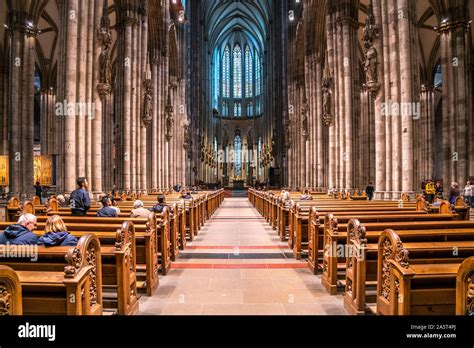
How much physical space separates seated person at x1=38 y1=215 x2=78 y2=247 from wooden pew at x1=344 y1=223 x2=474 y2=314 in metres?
3.71

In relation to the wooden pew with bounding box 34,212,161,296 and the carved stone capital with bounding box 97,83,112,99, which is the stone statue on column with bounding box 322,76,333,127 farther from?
the wooden pew with bounding box 34,212,161,296

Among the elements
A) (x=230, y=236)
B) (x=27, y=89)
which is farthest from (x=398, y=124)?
(x=27, y=89)

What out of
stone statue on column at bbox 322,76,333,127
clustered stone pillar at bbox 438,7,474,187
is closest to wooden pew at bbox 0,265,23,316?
stone statue on column at bbox 322,76,333,127

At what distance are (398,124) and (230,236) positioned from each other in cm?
712

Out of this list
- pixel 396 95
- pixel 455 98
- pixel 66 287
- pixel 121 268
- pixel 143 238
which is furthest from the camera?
pixel 455 98

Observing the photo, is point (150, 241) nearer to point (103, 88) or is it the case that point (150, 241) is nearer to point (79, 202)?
point (79, 202)

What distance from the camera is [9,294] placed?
3.04 meters

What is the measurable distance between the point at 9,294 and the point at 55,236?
1644 millimetres

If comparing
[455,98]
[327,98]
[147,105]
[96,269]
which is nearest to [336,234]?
[96,269]

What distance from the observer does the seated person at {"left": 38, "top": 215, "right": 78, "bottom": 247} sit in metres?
4.59

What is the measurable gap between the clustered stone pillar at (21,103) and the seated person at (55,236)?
1967 cm

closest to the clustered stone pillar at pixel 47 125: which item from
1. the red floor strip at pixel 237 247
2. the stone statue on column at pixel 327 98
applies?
the stone statue on column at pixel 327 98

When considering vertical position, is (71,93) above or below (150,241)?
above

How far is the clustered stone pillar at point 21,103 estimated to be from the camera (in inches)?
867
